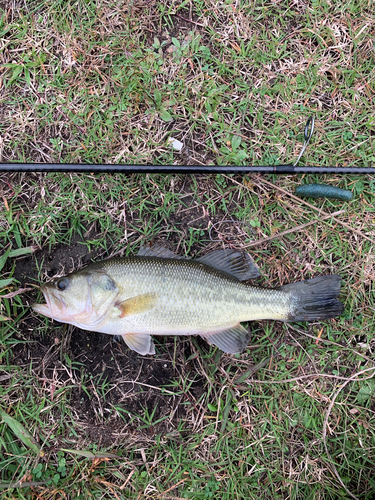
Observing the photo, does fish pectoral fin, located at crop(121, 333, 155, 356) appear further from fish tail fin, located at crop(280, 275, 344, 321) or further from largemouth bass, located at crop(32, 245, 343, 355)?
fish tail fin, located at crop(280, 275, 344, 321)

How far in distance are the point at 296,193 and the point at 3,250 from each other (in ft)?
9.02

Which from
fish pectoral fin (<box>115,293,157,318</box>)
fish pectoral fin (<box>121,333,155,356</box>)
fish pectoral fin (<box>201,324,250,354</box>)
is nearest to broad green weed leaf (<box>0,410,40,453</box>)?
fish pectoral fin (<box>121,333,155,356</box>)

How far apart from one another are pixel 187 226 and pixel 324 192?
4.20 feet

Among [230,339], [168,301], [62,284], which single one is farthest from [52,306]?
[230,339]

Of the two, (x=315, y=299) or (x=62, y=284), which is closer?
(x=62, y=284)

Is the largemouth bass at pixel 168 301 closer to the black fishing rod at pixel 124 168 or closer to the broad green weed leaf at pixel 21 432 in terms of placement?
the black fishing rod at pixel 124 168

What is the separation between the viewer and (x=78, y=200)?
309cm

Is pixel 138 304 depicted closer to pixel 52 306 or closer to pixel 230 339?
pixel 52 306

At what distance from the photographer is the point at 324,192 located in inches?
118

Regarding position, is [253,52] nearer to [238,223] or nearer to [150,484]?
[238,223]

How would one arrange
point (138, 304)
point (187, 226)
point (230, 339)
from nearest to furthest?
point (138, 304)
point (230, 339)
point (187, 226)

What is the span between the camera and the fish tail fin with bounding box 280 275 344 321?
278 cm

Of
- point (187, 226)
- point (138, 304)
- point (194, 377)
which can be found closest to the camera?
point (138, 304)

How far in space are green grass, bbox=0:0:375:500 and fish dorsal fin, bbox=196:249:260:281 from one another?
8.5 inches
